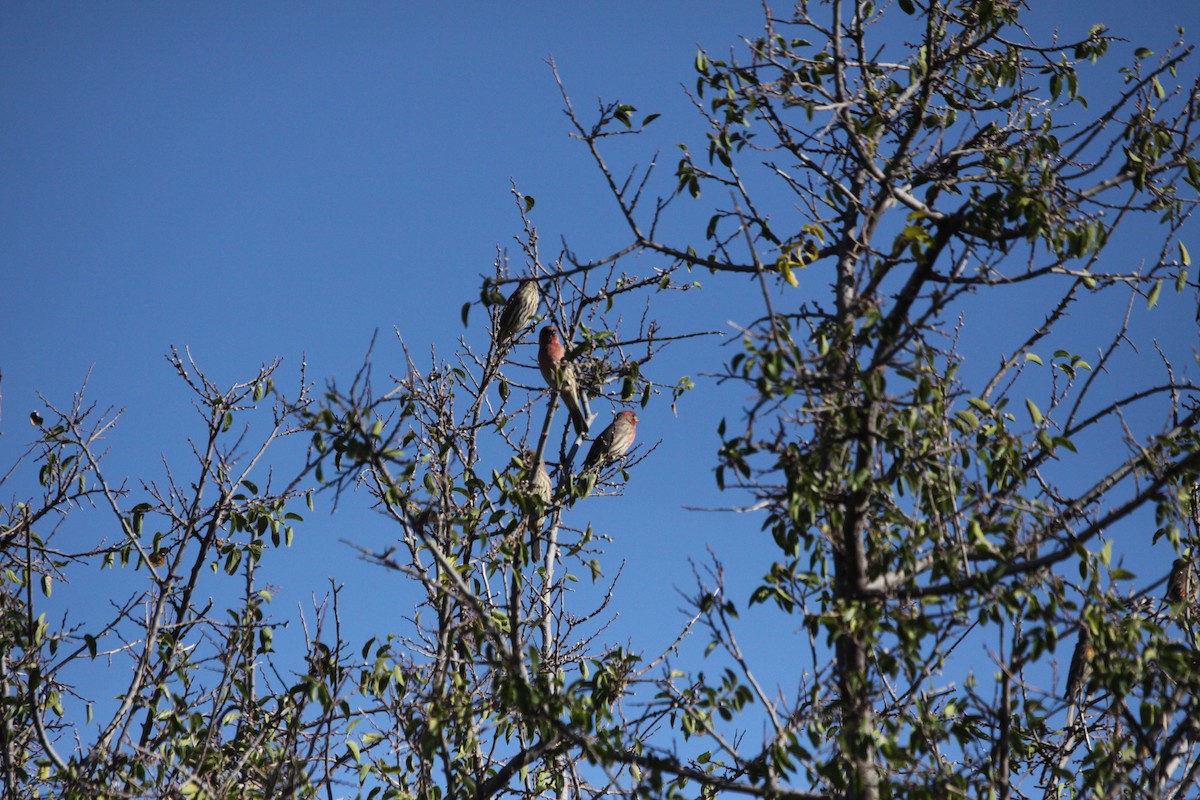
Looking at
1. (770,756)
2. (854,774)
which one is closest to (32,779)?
(770,756)

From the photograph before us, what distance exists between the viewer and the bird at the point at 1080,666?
401 centimetres

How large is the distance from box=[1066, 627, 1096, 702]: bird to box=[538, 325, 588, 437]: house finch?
2682 mm

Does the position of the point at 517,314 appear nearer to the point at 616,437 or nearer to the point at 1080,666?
the point at 616,437

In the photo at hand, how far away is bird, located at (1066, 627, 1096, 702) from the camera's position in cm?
401

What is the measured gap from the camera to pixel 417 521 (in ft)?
13.8

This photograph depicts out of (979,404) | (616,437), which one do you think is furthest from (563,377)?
(616,437)

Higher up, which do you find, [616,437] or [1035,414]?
[616,437]

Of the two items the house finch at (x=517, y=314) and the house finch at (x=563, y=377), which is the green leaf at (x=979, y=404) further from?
the house finch at (x=517, y=314)

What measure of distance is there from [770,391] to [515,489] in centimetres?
211

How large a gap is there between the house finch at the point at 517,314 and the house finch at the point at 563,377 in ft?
0.93

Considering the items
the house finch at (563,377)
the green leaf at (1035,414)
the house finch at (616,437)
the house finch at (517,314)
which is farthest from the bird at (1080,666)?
the house finch at (616,437)

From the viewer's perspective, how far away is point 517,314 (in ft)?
27.9

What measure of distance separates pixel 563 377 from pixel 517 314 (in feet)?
9.24

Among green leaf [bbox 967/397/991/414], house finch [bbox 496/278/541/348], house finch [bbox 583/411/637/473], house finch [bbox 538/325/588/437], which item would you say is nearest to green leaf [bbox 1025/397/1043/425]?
green leaf [bbox 967/397/991/414]
